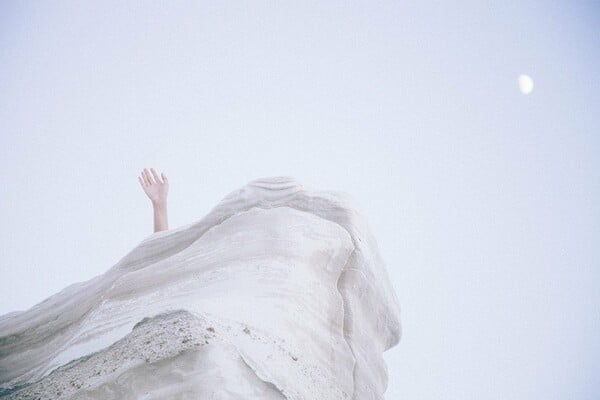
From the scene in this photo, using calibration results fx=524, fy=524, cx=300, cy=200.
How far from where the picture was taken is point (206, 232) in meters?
3.79

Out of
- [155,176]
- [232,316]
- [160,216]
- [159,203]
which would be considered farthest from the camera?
[155,176]

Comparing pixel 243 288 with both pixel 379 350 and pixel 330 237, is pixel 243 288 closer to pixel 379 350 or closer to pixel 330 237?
pixel 330 237

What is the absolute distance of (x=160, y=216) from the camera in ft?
17.2

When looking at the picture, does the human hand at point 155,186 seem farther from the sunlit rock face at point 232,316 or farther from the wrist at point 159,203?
the sunlit rock face at point 232,316

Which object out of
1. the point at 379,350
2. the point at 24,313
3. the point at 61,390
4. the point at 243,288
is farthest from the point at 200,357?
the point at 24,313

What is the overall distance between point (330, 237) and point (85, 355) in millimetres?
1802

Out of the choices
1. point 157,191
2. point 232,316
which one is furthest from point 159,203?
point 232,316

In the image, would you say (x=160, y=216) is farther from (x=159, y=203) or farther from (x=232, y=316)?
(x=232, y=316)

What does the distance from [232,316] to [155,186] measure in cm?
329

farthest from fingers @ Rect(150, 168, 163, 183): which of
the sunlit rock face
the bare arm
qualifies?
the sunlit rock face

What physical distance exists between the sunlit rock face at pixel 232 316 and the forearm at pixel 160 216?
3.54 ft

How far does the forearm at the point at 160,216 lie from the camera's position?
5090 millimetres

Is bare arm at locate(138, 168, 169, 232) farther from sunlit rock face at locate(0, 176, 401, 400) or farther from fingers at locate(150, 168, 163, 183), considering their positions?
sunlit rock face at locate(0, 176, 401, 400)

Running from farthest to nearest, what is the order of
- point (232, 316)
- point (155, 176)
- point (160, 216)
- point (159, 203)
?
point (155, 176) → point (159, 203) → point (160, 216) → point (232, 316)
